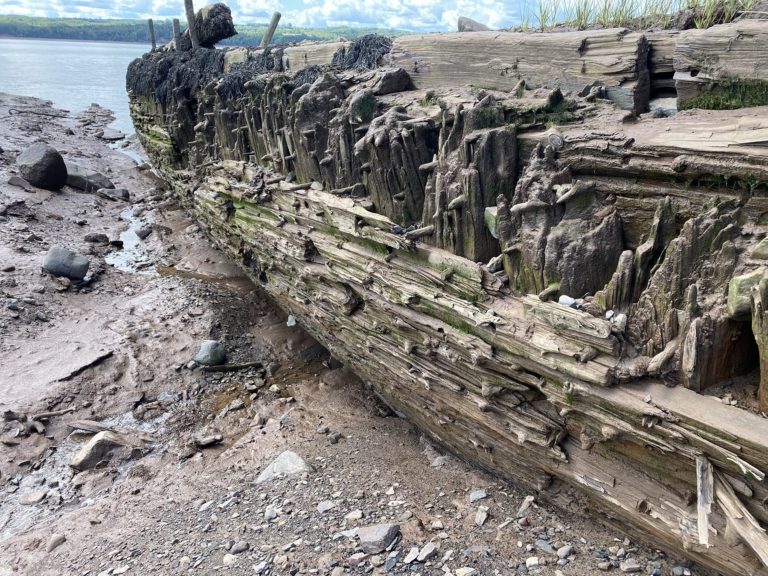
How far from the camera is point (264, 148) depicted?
10.9 m

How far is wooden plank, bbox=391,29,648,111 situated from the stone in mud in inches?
265

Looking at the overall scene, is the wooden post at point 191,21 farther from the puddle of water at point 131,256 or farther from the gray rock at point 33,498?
the gray rock at point 33,498

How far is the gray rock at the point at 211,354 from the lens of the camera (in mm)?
9734

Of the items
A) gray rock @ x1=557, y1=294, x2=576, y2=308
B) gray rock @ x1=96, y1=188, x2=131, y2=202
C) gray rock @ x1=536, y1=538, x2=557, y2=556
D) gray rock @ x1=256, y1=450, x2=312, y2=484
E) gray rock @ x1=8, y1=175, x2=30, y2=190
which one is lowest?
gray rock @ x1=256, y1=450, x2=312, y2=484

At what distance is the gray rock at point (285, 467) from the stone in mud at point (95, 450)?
252 centimetres

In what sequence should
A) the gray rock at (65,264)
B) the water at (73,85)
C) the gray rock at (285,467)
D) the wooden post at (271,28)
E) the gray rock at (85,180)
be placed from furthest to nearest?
1. the water at (73,85)
2. the gray rock at (85,180)
3. the wooden post at (271,28)
4. the gray rock at (65,264)
5. the gray rock at (285,467)

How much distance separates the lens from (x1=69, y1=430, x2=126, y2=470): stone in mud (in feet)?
25.3

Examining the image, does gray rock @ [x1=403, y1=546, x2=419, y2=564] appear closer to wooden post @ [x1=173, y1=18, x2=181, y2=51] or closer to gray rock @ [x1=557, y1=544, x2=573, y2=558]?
gray rock @ [x1=557, y1=544, x2=573, y2=558]

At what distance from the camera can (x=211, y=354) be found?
32.1 ft

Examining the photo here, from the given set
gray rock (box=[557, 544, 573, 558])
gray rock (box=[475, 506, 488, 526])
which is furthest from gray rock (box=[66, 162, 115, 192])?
gray rock (box=[557, 544, 573, 558])

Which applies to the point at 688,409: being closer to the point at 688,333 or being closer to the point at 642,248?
the point at 688,333

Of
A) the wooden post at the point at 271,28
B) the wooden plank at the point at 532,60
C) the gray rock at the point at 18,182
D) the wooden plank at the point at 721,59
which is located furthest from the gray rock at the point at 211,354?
the gray rock at the point at 18,182

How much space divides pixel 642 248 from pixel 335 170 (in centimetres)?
487

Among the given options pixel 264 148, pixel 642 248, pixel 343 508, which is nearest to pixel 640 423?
pixel 642 248
